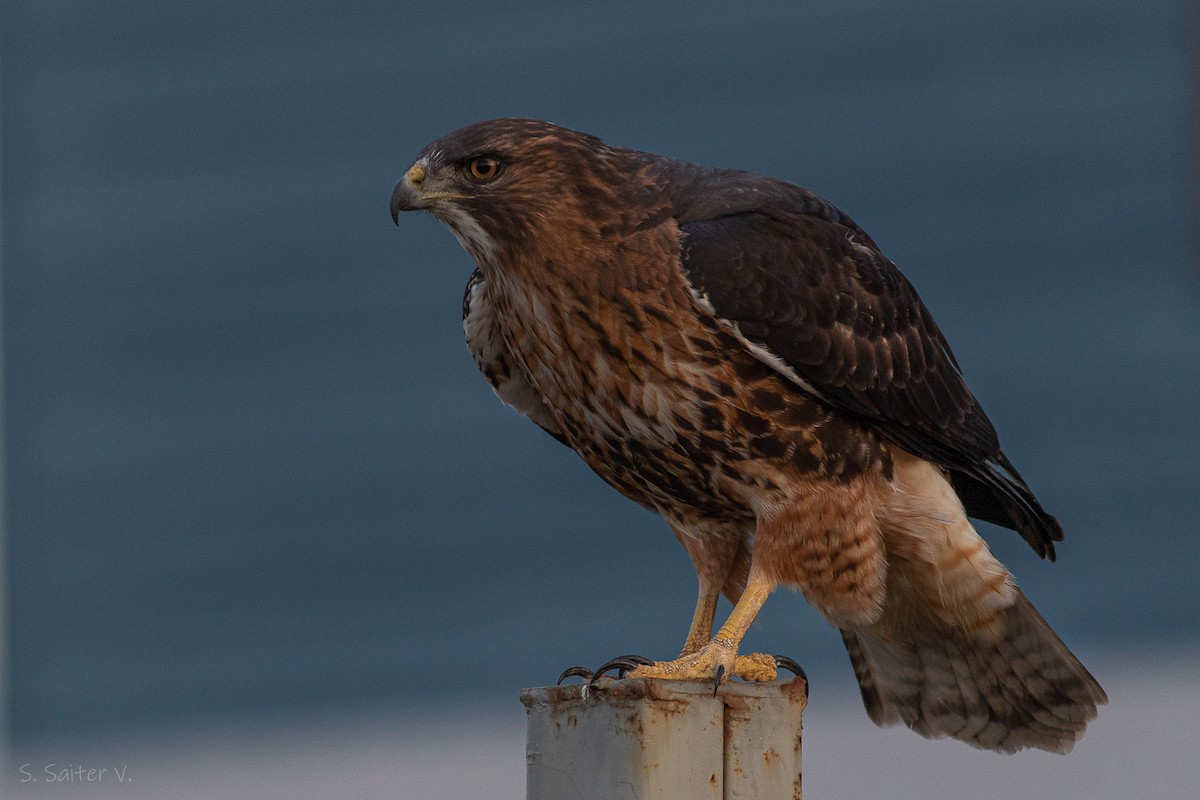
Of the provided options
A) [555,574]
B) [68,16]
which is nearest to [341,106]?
[68,16]

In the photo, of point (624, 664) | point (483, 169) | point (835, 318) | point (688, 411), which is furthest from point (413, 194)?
point (624, 664)

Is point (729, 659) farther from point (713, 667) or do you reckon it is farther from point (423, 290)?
point (423, 290)

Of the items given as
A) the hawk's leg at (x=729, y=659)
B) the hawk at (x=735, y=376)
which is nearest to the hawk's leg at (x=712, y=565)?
the hawk at (x=735, y=376)

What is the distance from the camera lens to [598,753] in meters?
3.40

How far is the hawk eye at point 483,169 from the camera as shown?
468 centimetres

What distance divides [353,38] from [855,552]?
684cm

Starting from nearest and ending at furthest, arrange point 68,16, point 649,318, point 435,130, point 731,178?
point 649,318
point 731,178
point 435,130
point 68,16

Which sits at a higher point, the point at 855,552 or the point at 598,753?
the point at 855,552

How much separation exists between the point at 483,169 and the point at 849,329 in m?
1.04

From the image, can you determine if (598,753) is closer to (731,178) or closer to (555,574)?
(731,178)

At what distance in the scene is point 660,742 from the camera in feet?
11.1

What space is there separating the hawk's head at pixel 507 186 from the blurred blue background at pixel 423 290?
4.80m

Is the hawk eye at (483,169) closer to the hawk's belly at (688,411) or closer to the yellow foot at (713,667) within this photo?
the hawk's belly at (688,411)

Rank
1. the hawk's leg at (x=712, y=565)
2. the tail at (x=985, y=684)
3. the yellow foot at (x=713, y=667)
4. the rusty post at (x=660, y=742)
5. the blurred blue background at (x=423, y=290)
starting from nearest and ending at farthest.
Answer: the rusty post at (x=660, y=742) → the yellow foot at (x=713, y=667) → the hawk's leg at (x=712, y=565) → the tail at (x=985, y=684) → the blurred blue background at (x=423, y=290)
